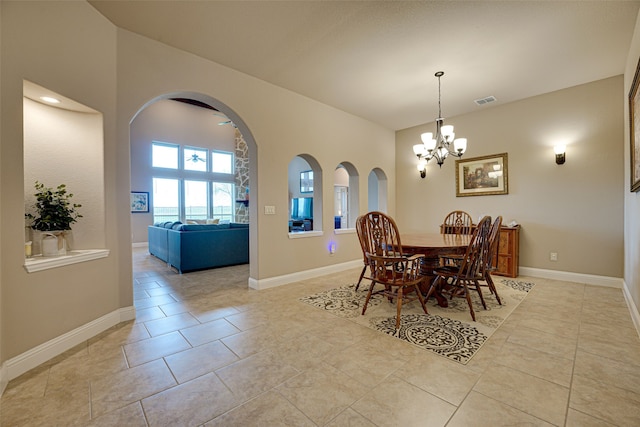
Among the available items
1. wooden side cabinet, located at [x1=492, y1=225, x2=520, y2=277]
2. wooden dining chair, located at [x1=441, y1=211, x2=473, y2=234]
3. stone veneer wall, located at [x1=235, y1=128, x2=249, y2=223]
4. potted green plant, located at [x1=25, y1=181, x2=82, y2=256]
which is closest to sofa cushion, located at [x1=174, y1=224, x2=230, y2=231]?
potted green plant, located at [x1=25, y1=181, x2=82, y2=256]

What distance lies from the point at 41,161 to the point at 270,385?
8.59 feet

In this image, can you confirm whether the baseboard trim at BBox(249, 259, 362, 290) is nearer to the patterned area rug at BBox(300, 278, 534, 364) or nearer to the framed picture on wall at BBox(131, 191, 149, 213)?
the patterned area rug at BBox(300, 278, 534, 364)

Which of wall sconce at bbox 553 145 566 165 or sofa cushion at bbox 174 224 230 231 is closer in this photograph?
wall sconce at bbox 553 145 566 165

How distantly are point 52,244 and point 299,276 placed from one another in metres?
2.81

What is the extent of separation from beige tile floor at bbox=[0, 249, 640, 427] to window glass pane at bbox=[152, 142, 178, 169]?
711cm

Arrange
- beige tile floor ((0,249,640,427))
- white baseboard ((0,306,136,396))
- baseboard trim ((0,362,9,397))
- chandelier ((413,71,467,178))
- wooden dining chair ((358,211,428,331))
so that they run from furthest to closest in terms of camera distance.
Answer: chandelier ((413,71,467,178)), wooden dining chair ((358,211,428,331)), white baseboard ((0,306,136,396)), baseboard trim ((0,362,9,397)), beige tile floor ((0,249,640,427))

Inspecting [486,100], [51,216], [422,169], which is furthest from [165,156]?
[486,100]

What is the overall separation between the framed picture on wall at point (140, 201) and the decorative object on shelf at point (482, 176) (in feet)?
27.4

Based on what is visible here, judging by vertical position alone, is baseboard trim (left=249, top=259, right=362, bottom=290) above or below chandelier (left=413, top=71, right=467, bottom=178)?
below

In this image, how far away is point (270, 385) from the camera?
5.46 ft

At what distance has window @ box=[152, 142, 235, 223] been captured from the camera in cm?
858

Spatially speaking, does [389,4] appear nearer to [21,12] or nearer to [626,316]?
[21,12]

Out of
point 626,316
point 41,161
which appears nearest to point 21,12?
point 41,161

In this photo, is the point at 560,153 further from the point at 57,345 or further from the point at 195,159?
the point at 195,159
